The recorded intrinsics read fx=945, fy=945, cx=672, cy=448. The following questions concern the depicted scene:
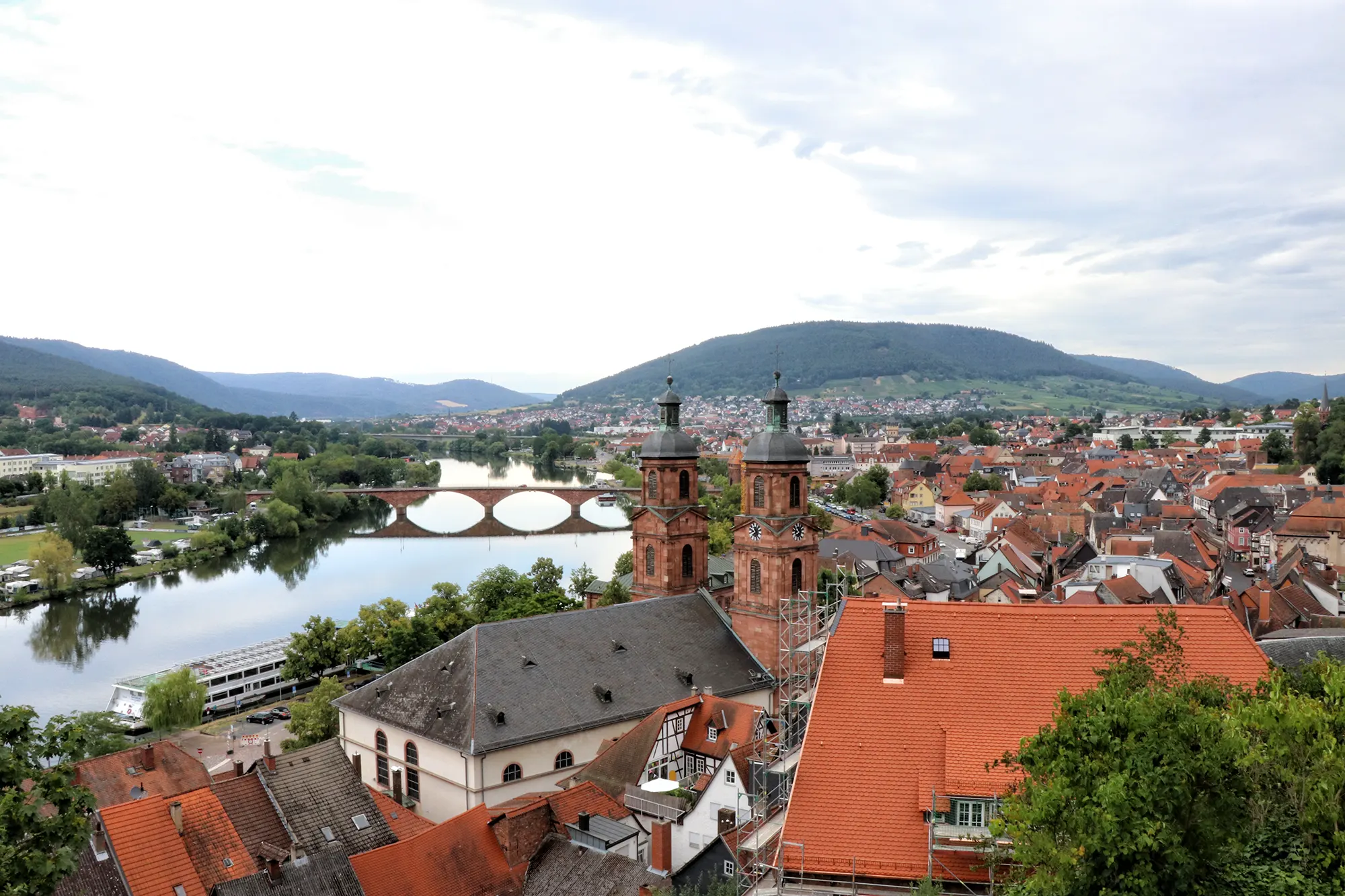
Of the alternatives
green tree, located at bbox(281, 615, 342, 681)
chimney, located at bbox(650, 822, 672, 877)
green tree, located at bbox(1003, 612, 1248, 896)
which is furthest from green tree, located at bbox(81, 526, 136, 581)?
green tree, located at bbox(1003, 612, 1248, 896)

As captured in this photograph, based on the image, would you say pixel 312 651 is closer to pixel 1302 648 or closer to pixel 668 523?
pixel 668 523

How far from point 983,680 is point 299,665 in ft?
96.3

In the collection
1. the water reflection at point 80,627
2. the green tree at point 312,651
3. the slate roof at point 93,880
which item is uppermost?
the slate roof at point 93,880

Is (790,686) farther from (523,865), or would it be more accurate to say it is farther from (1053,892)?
(1053,892)

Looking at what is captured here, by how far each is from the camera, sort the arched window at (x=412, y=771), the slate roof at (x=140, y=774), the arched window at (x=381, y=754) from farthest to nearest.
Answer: the arched window at (x=381, y=754) < the arched window at (x=412, y=771) < the slate roof at (x=140, y=774)

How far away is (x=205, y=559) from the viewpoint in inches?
2781

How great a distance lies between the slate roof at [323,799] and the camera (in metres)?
19.1

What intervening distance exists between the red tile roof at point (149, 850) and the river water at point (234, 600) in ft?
75.1

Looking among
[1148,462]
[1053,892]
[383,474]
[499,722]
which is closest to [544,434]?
[383,474]

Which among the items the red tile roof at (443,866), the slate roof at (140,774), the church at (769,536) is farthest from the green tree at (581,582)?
the red tile roof at (443,866)

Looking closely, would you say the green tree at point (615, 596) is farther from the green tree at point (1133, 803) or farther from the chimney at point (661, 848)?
the green tree at point (1133, 803)

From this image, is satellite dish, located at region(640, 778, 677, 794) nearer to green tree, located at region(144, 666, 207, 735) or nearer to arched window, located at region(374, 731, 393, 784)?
arched window, located at region(374, 731, 393, 784)

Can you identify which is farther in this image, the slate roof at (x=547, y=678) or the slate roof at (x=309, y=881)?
the slate roof at (x=547, y=678)

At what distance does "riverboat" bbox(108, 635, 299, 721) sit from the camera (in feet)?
115
